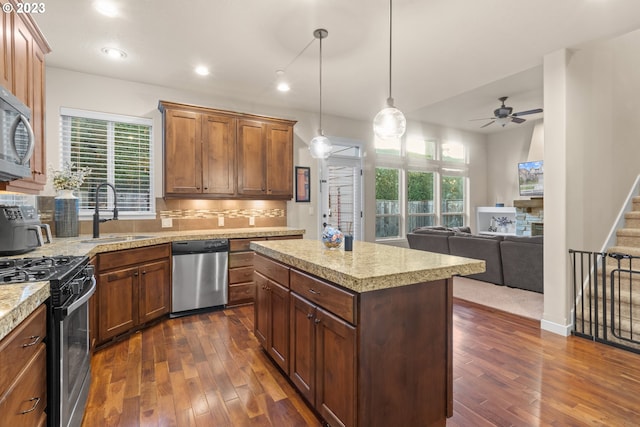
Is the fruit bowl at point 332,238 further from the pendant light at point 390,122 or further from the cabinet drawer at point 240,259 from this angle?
the cabinet drawer at point 240,259

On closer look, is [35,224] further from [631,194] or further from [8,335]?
[631,194]

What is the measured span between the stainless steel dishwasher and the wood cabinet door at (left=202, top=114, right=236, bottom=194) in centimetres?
80

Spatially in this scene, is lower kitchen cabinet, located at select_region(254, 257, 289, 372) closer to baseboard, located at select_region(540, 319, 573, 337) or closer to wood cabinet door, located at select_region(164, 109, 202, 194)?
wood cabinet door, located at select_region(164, 109, 202, 194)

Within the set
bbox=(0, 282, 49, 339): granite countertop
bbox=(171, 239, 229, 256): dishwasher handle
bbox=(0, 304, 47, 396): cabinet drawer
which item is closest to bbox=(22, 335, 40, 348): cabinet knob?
bbox=(0, 304, 47, 396): cabinet drawer

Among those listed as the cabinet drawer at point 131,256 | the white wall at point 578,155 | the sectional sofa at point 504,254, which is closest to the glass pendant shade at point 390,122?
the white wall at point 578,155

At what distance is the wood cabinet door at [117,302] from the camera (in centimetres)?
286

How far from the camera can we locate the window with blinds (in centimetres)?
381

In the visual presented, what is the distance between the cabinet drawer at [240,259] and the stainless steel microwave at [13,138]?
87.9 inches

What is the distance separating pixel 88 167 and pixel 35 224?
1576 mm

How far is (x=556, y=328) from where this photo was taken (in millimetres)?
3215

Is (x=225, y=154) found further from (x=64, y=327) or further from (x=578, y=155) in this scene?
(x=578, y=155)

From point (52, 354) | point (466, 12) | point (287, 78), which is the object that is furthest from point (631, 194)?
point (52, 354)

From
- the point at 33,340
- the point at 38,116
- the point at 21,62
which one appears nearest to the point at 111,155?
the point at 38,116

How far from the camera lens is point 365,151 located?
20.3 feet
